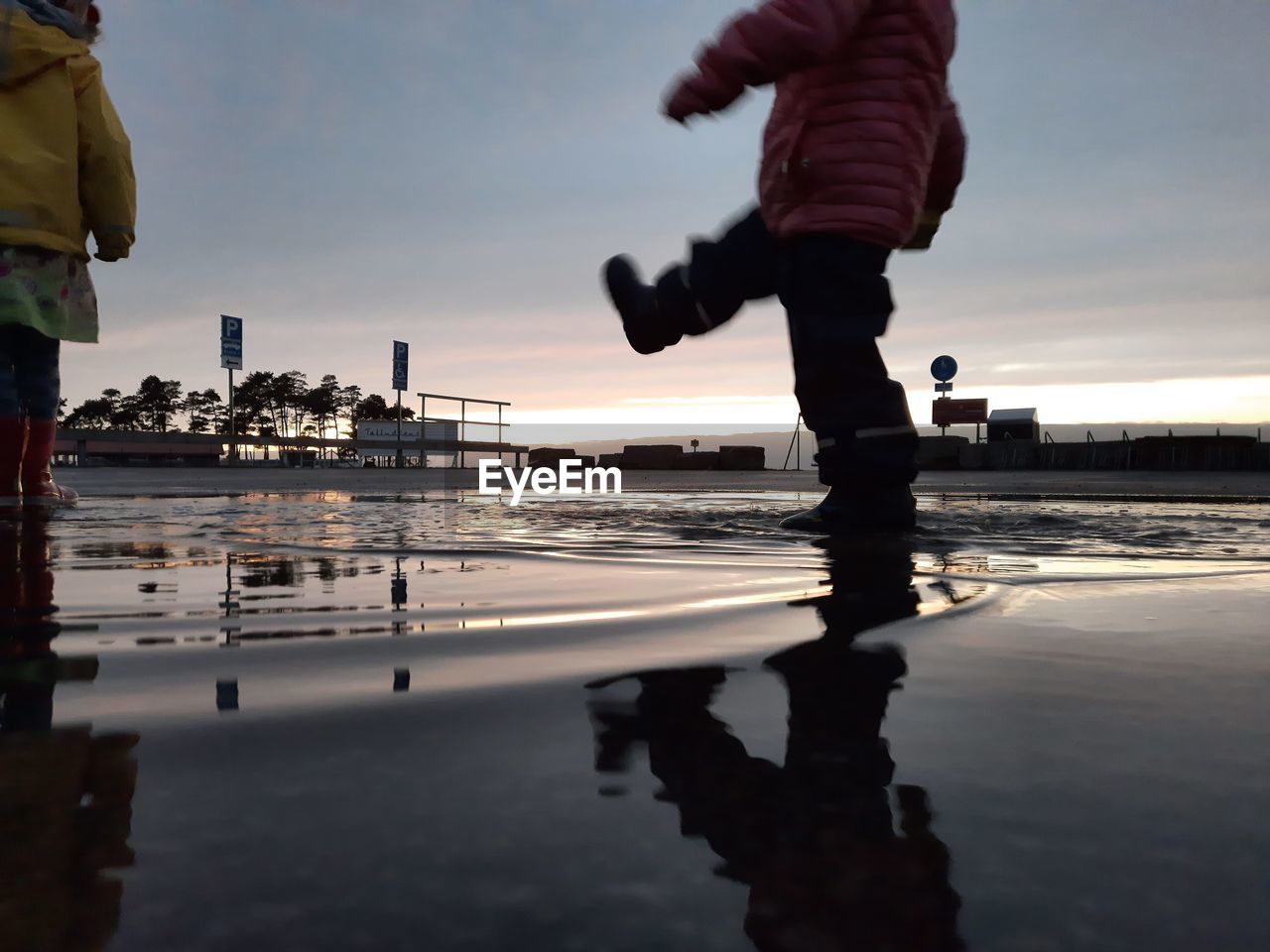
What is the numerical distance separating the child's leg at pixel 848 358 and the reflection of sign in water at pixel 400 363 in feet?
113

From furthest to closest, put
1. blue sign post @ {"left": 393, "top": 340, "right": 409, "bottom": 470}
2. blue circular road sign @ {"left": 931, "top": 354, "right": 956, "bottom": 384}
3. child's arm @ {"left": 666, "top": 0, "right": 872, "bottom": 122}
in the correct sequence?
blue sign post @ {"left": 393, "top": 340, "right": 409, "bottom": 470} < blue circular road sign @ {"left": 931, "top": 354, "right": 956, "bottom": 384} < child's arm @ {"left": 666, "top": 0, "right": 872, "bottom": 122}

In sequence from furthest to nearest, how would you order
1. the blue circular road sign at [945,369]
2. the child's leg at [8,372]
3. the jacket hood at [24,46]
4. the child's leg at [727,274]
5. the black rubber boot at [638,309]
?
the blue circular road sign at [945,369] → the child's leg at [8,372] → the jacket hood at [24,46] → the black rubber boot at [638,309] → the child's leg at [727,274]

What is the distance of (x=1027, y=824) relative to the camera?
42 centimetres

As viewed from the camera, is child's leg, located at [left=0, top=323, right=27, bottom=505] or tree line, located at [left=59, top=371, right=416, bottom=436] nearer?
child's leg, located at [left=0, top=323, right=27, bottom=505]

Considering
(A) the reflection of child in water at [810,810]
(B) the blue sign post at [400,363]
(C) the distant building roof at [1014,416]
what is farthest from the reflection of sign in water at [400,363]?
(A) the reflection of child in water at [810,810]

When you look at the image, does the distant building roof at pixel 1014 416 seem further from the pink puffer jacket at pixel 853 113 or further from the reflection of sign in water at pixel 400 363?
the pink puffer jacket at pixel 853 113

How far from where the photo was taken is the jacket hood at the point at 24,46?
344cm

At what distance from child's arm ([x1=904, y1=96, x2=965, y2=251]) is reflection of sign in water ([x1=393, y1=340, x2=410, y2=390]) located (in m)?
33.9

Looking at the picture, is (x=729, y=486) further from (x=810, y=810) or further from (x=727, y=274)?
(x=810, y=810)

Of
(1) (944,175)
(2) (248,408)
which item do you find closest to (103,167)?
(1) (944,175)

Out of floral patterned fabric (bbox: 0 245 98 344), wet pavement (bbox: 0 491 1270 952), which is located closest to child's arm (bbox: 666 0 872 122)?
wet pavement (bbox: 0 491 1270 952)

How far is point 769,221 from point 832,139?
0.27m

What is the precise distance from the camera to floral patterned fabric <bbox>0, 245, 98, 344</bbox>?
11.8ft

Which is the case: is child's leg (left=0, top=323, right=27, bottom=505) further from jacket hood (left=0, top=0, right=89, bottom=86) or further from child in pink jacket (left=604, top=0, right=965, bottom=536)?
child in pink jacket (left=604, top=0, right=965, bottom=536)
